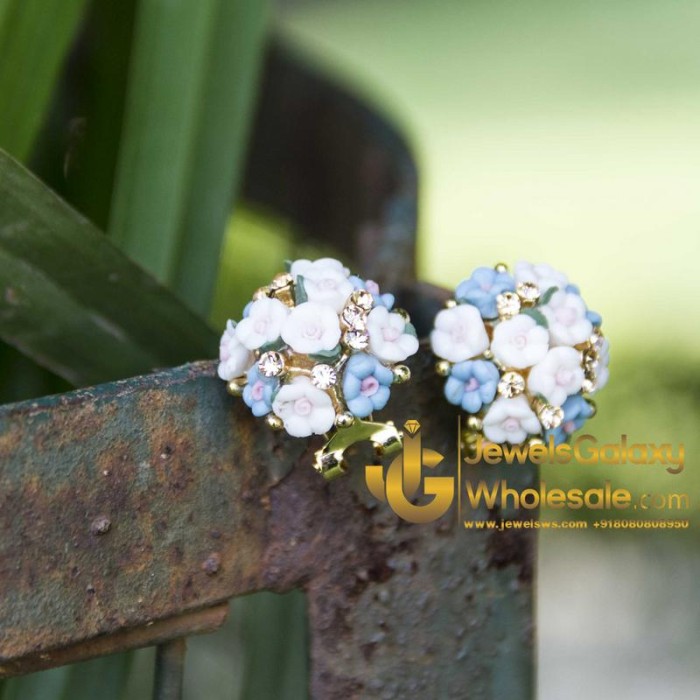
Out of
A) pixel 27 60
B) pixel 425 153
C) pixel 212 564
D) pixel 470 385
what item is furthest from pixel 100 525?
pixel 425 153

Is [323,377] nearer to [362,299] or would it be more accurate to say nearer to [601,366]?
[362,299]

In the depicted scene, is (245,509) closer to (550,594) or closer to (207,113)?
(207,113)

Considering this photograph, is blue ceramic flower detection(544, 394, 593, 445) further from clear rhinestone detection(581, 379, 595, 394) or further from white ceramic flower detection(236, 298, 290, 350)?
white ceramic flower detection(236, 298, 290, 350)

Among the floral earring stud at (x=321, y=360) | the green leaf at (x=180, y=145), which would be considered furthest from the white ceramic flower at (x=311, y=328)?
the green leaf at (x=180, y=145)

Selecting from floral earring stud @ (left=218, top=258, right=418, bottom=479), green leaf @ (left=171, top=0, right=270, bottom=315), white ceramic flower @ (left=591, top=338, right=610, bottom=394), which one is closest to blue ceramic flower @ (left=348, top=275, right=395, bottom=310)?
floral earring stud @ (left=218, top=258, right=418, bottom=479)

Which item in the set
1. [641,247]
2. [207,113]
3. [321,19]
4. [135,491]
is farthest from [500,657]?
[321,19]

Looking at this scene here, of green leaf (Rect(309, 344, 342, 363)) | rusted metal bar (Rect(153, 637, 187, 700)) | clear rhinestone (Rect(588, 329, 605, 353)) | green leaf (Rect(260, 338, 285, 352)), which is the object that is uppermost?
clear rhinestone (Rect(588, 329, 605, 353))
